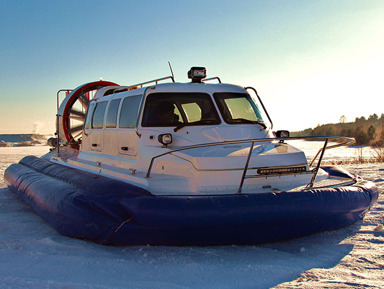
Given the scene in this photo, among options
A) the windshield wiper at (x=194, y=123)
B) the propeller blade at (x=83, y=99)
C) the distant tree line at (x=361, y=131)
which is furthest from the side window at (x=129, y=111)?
the distant tree line at (x=361, y=131)

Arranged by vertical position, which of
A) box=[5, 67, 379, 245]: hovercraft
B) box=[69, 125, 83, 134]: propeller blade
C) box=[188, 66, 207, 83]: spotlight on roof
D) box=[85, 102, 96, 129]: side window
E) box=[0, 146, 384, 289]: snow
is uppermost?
box=[188, 66, 207, 83]: spotlight on roof

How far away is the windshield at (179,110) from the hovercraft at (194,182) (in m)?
0.01

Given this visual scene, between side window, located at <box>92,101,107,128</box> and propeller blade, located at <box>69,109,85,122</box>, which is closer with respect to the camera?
side window, located at <box>92,101,107,128</box>

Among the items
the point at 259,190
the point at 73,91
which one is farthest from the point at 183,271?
the point at 73,91

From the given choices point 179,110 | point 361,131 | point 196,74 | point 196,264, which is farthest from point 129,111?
point 361,131

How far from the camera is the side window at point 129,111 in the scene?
15.8 ft

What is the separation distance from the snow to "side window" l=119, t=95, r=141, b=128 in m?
1.62

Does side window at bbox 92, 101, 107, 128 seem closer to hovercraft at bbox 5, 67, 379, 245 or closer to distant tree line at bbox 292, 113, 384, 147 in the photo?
hovercraft at bbox 5, 67, 379, 245

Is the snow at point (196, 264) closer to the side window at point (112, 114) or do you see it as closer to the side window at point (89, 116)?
the side window at point (112, 114)

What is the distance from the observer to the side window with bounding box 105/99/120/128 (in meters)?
5.35

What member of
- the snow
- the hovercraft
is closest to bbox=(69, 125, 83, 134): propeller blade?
the hovercraft

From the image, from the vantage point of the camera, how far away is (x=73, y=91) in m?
8.09

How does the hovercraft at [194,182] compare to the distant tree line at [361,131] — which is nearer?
the hovercraft at [194,182]

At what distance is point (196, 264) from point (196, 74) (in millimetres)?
2945
